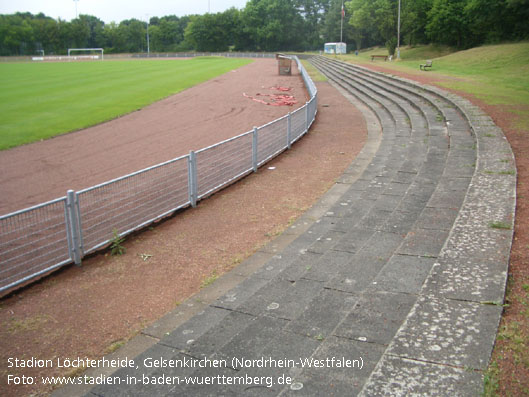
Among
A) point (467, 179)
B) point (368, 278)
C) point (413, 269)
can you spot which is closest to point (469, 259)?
point (413, 269)

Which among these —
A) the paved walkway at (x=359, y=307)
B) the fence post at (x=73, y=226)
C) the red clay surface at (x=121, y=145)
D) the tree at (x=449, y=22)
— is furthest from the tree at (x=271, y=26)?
the fence post at (x=73, y=226)

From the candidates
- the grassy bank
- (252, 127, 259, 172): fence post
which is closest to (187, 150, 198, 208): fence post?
(252, 127, 259, 172): fence post

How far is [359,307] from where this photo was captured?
5.63m

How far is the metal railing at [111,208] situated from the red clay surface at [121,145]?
8.05 feet

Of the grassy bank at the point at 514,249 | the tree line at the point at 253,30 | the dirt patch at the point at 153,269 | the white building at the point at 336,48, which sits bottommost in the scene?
the dirt patch at the point at 153,269

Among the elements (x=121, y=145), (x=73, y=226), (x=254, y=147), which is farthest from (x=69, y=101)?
(x=73, y=226)

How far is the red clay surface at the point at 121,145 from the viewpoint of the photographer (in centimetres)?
1273

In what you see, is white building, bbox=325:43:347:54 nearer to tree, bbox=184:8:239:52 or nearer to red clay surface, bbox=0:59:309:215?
tree, bbox=184:8:239:52

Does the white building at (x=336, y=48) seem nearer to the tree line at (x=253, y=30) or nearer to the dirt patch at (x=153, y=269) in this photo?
the tree line at (x=253, y=30)

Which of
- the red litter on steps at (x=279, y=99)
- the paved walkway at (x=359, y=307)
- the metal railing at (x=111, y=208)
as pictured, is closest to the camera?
the paved walkway at (x=359, y=307)

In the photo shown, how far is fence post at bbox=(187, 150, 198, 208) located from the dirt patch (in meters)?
0.25

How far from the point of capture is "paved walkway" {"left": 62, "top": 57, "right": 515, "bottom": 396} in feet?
14.4

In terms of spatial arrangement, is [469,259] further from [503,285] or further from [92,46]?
[92,46]

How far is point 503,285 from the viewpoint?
5699 mm
